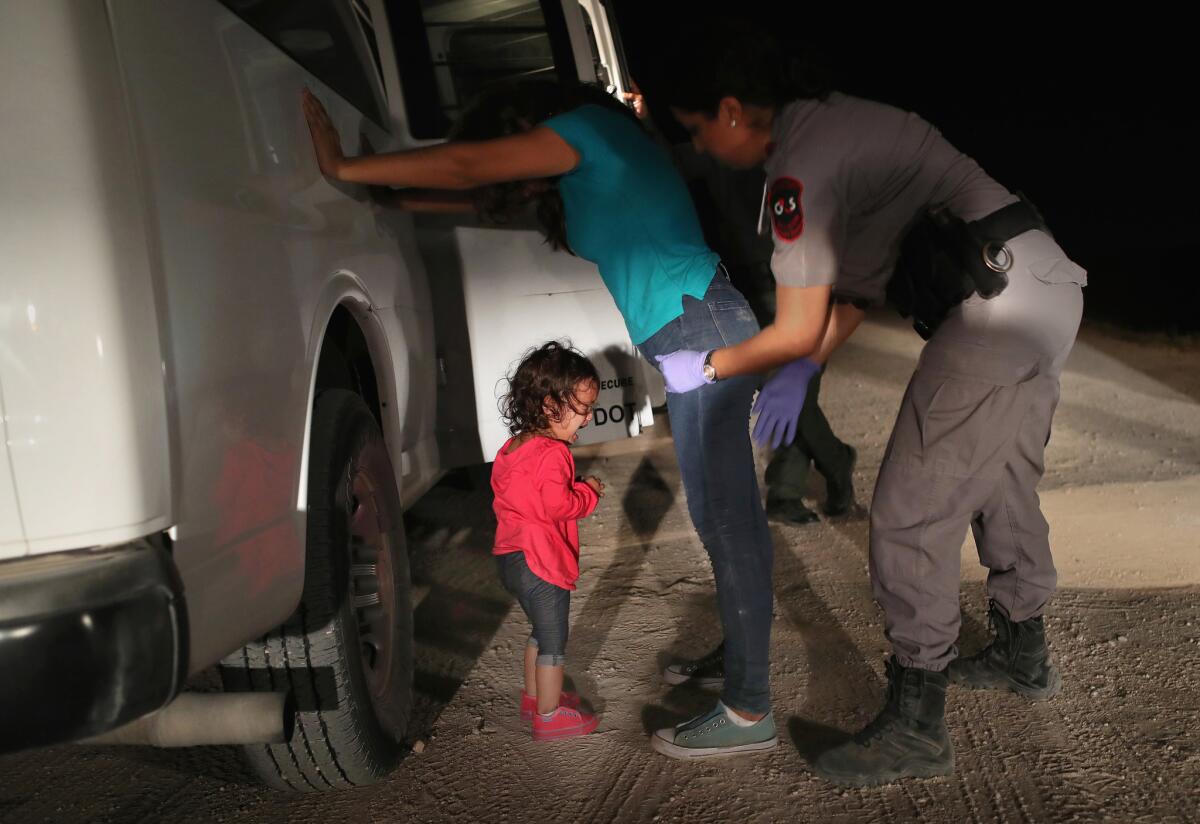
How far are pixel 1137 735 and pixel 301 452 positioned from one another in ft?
7.09

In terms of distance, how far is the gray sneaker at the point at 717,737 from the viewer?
2473 mm

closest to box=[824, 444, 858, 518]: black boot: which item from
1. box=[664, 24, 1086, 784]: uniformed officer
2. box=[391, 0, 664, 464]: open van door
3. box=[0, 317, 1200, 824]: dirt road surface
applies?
box=[0, 317, 1200, 824]: dirt road surface

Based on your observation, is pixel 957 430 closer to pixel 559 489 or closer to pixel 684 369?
pixel 684 369

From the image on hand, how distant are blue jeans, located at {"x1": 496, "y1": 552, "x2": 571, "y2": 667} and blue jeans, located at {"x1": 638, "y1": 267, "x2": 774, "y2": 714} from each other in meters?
0.42

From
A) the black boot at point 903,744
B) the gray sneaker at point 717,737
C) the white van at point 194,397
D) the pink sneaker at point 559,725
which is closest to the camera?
the white van at point 194,397

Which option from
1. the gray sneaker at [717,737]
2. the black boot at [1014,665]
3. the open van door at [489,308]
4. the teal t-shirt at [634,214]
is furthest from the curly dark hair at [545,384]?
the black boot at [1014,665]

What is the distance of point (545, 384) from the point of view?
2.48 metres

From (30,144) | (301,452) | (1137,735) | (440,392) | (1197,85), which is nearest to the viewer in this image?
(30,144)

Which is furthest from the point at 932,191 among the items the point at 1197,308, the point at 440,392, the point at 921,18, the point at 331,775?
the point at 921,18

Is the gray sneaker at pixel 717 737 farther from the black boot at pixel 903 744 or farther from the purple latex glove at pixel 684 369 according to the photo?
the purple latex glove at pixel 684 369

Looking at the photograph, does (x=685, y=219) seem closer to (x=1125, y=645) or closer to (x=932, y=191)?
(x=932, y=191)

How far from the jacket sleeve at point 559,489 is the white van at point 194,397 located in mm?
421

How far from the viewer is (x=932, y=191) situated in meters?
2.26

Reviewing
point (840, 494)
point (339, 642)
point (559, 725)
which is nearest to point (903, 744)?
point (559, 725)
